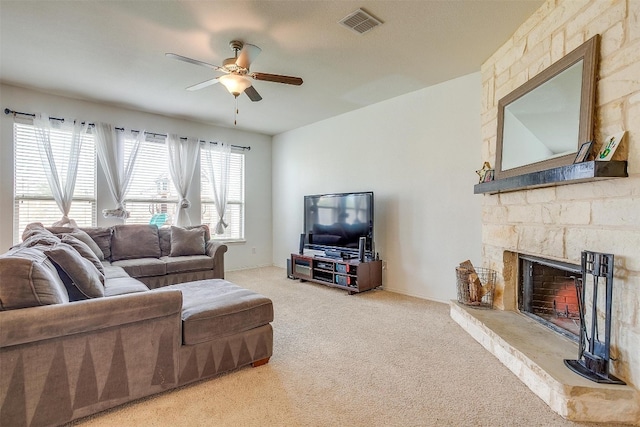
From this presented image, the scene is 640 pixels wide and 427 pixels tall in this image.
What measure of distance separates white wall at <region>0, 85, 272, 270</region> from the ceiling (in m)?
0.21

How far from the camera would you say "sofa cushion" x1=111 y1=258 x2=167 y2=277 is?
12.3 feet

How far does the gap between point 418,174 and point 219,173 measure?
353cm

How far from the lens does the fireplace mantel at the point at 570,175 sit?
5.62 ft

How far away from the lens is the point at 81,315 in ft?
5.32

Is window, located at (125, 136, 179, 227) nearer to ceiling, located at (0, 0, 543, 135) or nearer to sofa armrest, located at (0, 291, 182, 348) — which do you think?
ceiling, located at (0, 0, 543, 135)

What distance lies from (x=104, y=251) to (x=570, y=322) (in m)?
4.89

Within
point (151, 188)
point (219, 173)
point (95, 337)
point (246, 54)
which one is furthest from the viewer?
point (219, 173)

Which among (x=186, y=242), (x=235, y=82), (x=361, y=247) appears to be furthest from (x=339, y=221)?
(x=235, y=82)

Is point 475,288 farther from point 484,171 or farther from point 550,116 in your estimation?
point 550,116

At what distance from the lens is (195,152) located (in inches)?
213

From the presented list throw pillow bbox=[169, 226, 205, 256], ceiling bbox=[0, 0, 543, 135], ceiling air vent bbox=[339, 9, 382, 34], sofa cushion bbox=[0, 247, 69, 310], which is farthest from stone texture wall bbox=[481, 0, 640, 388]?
throw pillow bbox=[169, 226, 205, 256]

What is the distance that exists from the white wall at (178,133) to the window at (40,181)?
0.08 metres

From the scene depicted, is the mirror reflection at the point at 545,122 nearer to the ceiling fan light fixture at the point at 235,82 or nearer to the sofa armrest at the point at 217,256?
the ceiling fan light fixture at the point at 235,82

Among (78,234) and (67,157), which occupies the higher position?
(67,157)
